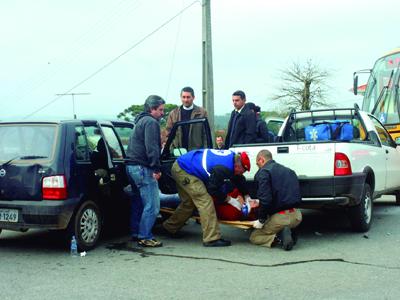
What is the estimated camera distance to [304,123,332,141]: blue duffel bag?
858cm

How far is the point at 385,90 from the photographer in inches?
540

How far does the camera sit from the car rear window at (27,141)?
20.7ft

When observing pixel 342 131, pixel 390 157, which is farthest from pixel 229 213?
pixel 390 157

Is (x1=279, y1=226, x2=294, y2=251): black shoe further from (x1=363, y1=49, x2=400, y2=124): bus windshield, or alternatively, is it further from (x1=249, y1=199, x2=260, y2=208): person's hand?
(x1=363, y1=49, x2=400, y2=124): bus windshield

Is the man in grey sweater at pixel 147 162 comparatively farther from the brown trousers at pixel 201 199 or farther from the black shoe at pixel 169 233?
the black shoe at pixel 169 233

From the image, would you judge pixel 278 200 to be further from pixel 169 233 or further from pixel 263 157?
pixel 169 233

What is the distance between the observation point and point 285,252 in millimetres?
6527

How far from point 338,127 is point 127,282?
4.68 metres

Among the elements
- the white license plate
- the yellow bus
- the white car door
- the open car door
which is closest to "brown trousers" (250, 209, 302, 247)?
the open car door

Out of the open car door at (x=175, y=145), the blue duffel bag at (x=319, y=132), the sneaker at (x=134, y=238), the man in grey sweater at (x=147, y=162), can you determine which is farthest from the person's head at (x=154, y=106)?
the blue duffel bag at (x=319, y=132)

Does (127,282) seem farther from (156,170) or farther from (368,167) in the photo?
(368,167)

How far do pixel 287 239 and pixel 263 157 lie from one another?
1081mm

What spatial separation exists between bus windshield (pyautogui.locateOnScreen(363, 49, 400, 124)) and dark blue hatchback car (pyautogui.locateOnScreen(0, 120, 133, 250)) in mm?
8868

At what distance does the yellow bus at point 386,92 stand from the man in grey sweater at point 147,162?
8.13m
